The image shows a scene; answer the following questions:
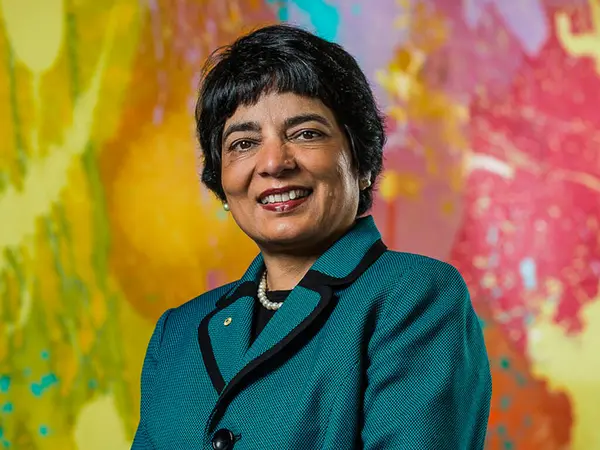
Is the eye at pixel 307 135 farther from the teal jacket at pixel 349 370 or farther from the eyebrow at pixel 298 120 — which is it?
the teal jacket at pixel 349 370

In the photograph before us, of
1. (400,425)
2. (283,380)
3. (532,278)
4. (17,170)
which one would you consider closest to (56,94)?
(17,170)

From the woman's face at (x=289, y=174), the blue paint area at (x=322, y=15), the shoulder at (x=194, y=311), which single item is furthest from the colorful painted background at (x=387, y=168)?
the woman's face at (x=289, y=174)

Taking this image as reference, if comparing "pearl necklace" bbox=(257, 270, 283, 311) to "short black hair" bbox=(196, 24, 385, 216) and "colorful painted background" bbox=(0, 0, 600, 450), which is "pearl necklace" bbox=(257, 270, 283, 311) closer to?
"short black hair" bbox=(196, 24, 385, 216)

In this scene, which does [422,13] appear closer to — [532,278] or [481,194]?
[481,194]

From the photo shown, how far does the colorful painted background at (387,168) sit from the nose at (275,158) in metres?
1.54

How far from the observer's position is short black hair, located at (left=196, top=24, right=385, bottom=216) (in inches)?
62.2

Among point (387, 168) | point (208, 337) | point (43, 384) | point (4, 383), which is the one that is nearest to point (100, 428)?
point (43, 384)

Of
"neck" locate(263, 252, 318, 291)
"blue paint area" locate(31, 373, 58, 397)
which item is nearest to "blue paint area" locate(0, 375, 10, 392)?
"blue paint area" locate(31, 373, 58, 397)

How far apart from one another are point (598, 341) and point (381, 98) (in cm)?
113

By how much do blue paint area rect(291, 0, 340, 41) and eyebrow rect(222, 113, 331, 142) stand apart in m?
1.55

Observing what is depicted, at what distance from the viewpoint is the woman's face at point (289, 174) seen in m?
1.54

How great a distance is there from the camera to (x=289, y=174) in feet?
5.04

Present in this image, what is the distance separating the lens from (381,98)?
3.08 metres

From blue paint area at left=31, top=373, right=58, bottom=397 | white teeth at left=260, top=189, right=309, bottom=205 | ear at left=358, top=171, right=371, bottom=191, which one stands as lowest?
blue paint area at left=31, top=373, right=58, bottom=397
